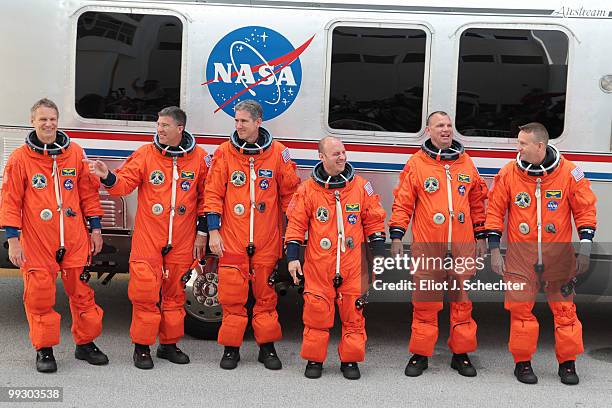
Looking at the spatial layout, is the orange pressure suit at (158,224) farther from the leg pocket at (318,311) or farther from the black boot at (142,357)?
the leg pocket at (318,311)

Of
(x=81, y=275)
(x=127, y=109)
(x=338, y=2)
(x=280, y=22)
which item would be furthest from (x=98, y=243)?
(x=338, y=2)

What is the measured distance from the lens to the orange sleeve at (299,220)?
225 inches

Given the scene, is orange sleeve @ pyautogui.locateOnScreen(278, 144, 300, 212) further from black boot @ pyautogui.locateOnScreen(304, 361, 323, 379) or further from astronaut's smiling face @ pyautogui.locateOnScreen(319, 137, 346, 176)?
black boot @ pyautogui.locateOnScreen(304, 361, 323, 379)

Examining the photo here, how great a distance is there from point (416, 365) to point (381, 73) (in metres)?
2.18

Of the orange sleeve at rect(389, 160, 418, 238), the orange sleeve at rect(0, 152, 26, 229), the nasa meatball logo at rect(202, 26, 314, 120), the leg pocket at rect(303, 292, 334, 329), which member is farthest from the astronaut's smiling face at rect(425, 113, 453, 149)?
the orange sleeve at rect(0, 152, 26, 229)

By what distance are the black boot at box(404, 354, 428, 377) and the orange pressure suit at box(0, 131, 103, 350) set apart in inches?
94.4

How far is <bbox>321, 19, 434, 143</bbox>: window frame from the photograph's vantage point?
20.4ft

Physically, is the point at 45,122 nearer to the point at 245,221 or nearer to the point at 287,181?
the point at 245,221

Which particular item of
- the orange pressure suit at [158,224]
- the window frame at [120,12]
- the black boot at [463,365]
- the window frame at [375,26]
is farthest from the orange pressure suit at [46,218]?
the black boot at [463,365]

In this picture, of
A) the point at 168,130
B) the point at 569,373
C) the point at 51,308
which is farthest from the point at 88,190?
the point at 569,373

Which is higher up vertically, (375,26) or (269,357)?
(375,26)

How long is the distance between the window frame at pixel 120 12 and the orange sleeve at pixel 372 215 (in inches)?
65.3

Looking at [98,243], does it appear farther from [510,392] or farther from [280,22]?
[510,392]

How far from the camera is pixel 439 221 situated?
19.1ft
